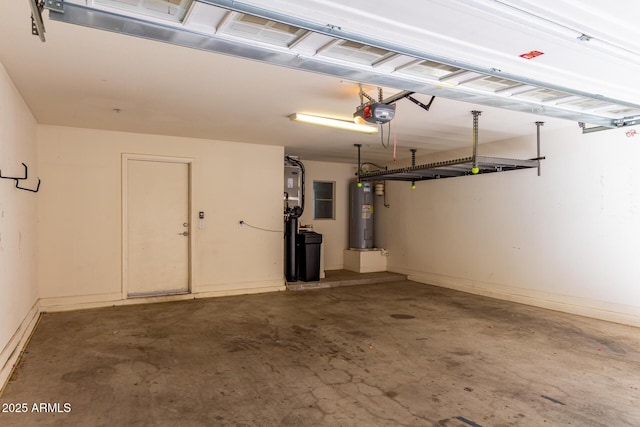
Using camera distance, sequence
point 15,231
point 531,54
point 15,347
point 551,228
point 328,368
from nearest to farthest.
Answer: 1. point 531,54
2. point 328,368
3. point 15,347
4. point 15,231
5. point 551,228

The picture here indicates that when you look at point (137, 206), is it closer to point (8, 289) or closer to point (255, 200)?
point (255, 200)

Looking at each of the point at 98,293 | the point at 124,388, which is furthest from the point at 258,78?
the point at 98,293

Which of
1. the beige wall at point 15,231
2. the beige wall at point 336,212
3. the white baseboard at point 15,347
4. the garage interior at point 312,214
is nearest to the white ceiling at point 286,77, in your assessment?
the garage interior at point 312,214

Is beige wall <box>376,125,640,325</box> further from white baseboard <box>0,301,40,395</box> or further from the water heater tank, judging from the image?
white baseboard <box>0,301,40,395</box>

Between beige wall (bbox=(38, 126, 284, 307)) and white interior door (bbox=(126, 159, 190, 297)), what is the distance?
18cm

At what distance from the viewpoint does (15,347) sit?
363 cm

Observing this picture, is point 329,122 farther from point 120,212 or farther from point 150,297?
point 150,297

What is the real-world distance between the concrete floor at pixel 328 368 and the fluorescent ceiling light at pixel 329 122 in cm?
255

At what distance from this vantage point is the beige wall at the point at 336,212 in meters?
8.90

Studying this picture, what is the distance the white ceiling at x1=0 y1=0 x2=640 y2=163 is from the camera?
5.05 ft

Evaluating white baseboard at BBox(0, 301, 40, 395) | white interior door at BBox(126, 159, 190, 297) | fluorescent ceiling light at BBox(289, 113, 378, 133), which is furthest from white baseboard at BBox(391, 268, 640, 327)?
white baseboard at BBox(0, 301, 40, 395)

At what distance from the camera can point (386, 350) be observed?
3984mm

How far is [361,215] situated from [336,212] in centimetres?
65

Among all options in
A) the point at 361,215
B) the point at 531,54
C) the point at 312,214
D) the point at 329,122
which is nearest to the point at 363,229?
the point at 361,215
